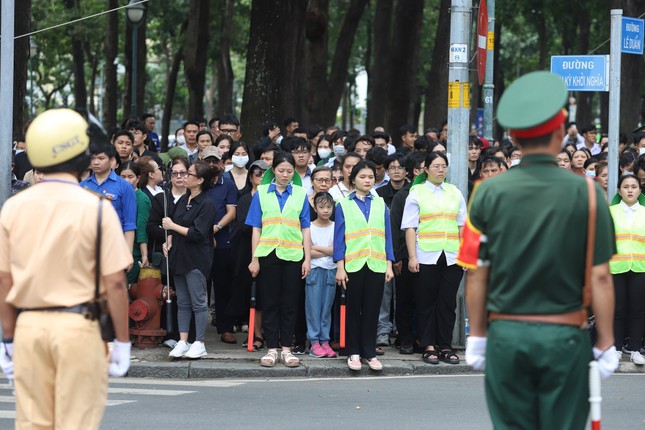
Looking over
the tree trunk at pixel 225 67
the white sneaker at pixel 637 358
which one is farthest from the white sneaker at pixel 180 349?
the tree trunk at pixel 225 67

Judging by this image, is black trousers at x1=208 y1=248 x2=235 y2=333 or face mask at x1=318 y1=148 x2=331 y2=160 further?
face mask at x1=318 y1=148 x2=331 y2=160

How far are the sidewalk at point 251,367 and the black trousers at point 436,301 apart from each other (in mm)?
271

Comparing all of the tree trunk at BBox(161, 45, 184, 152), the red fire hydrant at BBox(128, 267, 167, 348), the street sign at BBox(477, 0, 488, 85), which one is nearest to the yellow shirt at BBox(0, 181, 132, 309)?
the red fire hydrant at BBox(128, 267, 167, 348)

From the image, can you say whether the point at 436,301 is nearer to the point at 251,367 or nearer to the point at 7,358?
the point at 251,367

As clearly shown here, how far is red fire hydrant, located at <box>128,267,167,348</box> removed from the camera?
1220cm

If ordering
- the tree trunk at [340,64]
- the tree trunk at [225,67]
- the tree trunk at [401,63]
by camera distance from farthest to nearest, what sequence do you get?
1. the tree trunk at [225,67]
2. the tree trunk at [340,64]
3. the tree trunk at [401,63]

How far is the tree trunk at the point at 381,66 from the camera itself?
1223 inches

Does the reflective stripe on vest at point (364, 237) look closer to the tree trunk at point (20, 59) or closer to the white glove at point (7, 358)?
the white glove at point (7, 358)

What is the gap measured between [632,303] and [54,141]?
25.9 ft

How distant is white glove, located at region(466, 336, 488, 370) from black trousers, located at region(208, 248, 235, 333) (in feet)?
24.7

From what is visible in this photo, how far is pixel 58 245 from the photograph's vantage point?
5457mm

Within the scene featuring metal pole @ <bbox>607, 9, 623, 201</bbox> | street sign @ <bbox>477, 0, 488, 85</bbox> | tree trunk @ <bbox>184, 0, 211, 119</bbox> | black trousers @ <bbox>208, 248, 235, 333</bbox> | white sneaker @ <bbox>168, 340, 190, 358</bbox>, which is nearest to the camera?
white sneaker @ <bbox>168, 340, 190, 358</bbox>

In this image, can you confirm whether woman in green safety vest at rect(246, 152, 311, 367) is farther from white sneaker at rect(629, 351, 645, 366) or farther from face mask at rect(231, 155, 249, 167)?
white sneaker at rect(629, 351, 645, 366)

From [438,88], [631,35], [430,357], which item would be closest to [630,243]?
[430,357]
